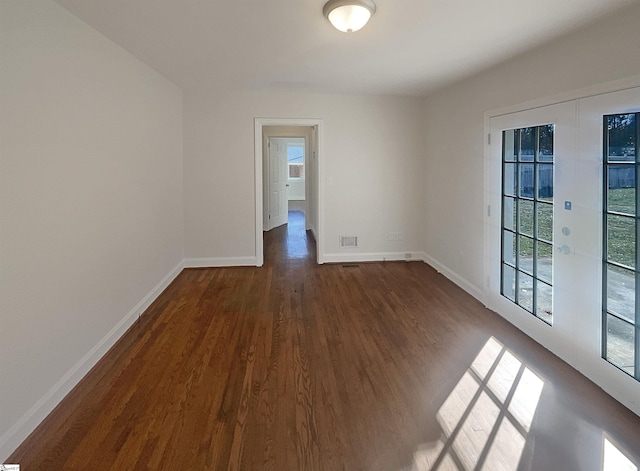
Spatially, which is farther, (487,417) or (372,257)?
(372,257)

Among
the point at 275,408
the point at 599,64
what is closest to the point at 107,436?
the point at 275,408

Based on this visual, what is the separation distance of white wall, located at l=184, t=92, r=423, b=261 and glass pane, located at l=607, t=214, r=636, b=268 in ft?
10.9

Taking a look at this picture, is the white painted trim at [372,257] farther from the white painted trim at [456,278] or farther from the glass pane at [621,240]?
the glass pane at [621,240]

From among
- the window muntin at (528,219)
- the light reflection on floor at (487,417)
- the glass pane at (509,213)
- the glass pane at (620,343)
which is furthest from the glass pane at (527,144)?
the light reflection on floor at (487,417)

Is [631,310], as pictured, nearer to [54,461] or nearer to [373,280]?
[373,280]

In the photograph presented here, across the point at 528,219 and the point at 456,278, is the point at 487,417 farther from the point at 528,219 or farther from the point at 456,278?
the point at 456,278

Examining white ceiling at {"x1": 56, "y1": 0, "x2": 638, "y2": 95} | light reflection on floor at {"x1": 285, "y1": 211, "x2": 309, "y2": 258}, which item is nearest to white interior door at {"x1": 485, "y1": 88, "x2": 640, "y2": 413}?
white ceiling at {"x1": 56, "y1": 0, "x2": 638, "y2": 95}

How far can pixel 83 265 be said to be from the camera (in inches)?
103

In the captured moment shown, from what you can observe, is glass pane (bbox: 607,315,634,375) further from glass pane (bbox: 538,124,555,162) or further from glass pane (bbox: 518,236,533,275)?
glass pane (bbox: 538,124,555,162)

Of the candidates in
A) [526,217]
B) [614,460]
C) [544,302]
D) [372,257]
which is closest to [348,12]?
[526,217]

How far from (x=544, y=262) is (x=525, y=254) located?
9.8 inches

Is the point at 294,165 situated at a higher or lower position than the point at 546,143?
higher

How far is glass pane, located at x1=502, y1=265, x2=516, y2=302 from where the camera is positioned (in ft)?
11.5

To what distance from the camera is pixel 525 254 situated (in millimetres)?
3330
